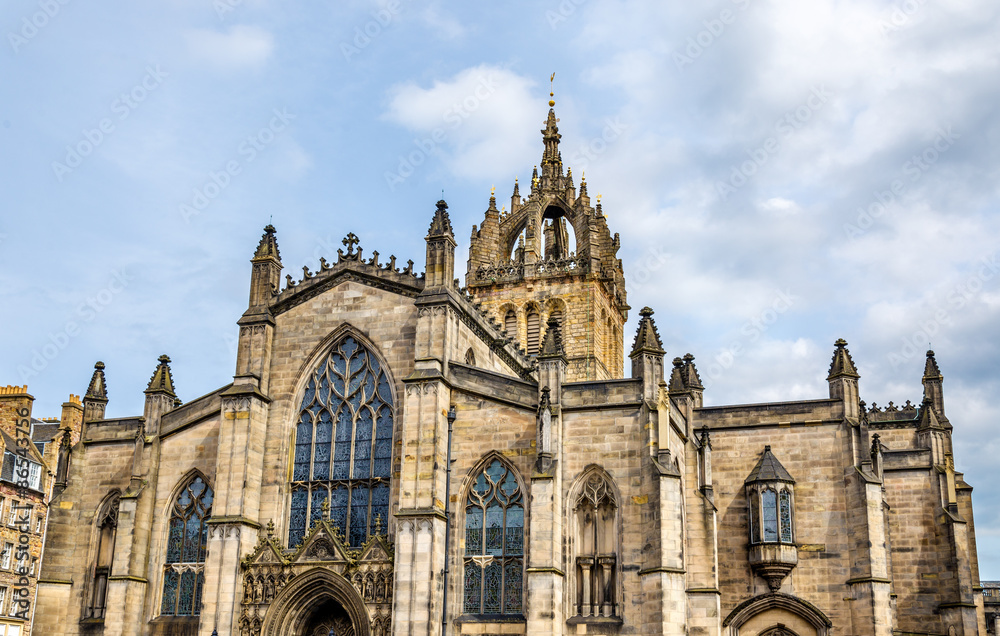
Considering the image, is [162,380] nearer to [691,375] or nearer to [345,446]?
[345,446]

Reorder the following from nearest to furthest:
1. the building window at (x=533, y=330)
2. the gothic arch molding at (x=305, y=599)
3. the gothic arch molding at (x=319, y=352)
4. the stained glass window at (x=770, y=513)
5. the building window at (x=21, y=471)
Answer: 1. the gothic arch molding at (x=305, y=599)
2. the gothic arch molding at (x=319, y=352)
3. the stained glass window at (x=770, y=513)
4. the building window at (x=21, y=471)
5. the building window at (x=533, y=330)

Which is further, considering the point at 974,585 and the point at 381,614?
the point at 974,585

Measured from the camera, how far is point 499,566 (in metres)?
28.1

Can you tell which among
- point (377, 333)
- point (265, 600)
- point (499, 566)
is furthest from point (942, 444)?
point (265, 600)

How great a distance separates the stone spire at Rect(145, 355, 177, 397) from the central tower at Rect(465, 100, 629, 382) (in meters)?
18.5

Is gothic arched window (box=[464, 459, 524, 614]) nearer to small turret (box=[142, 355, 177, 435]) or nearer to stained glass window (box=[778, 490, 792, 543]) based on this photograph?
stained glass window (box=[778, 490, 792, 543])

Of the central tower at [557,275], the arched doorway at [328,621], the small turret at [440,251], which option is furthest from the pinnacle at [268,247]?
the central tower at [557,275]

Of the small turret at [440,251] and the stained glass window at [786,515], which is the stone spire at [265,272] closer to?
the small turret at [440,251]

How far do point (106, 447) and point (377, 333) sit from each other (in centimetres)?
1045

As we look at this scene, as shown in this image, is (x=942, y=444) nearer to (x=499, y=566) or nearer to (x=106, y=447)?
(x=499, y=566)

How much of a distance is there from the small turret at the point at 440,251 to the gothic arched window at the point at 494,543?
5.80m

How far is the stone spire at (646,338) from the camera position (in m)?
29.1

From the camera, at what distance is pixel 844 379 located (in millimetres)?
Result: 32656

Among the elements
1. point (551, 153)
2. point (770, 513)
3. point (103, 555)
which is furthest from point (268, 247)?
point (551, 153)
